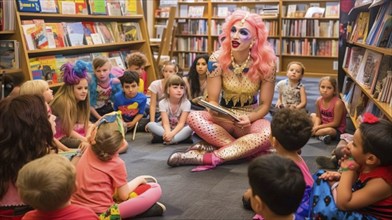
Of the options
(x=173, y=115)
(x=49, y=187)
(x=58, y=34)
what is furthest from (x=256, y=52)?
(x=58, y=34)

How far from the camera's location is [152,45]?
255 inches

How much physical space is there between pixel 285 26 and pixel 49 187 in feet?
23.8

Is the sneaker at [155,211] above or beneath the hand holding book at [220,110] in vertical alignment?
beneath

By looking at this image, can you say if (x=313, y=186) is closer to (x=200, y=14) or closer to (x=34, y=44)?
(x=34, y=44)

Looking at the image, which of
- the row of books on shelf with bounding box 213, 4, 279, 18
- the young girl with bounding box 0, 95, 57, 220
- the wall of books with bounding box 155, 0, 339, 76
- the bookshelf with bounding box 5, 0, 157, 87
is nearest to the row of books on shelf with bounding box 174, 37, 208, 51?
the wall of books with bounding box 155, 0, 339, 76

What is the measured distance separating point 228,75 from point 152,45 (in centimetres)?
356

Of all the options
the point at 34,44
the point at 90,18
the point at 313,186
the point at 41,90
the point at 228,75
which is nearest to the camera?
the point at 313,186

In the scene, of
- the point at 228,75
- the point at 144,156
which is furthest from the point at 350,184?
the point at 144,156

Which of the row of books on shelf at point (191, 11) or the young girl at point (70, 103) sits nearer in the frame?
the young girl at point (70, 103)

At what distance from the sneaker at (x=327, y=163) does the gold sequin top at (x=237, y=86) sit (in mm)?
677

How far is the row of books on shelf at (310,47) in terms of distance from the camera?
7734mm

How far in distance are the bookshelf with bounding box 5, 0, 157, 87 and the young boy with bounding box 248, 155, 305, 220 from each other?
3329 mm

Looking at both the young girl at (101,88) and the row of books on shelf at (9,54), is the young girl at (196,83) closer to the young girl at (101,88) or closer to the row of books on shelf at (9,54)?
the young girl at (101,88)

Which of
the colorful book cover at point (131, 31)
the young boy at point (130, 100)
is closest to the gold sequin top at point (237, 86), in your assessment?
the young boy at point (130, 100)
